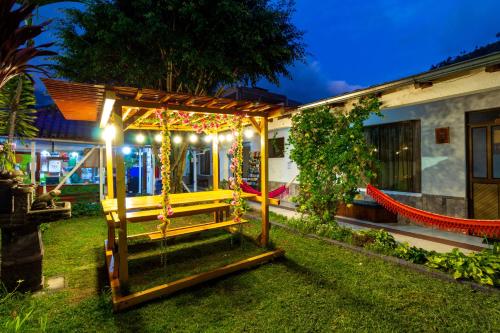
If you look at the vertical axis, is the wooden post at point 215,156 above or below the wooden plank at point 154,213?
above

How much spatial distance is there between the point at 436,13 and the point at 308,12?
71163mm

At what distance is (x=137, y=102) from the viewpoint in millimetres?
3424

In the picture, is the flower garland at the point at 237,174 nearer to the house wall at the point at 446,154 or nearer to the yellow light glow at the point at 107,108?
the yellow light glow at the point at 107,108

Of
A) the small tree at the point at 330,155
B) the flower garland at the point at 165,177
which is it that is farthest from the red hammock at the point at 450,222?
the flower garland at the point at 165,177

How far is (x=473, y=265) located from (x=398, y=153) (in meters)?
3.84

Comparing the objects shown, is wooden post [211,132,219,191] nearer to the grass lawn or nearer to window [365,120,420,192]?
the grass lawn

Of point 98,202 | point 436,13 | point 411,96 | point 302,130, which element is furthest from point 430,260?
point 436,13

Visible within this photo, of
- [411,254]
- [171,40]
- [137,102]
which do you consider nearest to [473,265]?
[411,254]

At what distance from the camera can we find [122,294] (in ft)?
10.2

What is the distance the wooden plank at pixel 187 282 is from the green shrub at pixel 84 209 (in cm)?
604

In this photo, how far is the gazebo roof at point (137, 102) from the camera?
3.11 meters

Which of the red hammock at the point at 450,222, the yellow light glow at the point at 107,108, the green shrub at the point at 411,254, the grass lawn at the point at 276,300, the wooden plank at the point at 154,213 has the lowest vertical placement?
the grass lawn at the point at 276,300

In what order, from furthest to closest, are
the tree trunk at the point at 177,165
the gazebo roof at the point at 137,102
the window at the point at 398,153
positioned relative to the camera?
the tree trunk at the point at 177,165, the window at the point at 398,153, the gazebo roof at the point at 137,102

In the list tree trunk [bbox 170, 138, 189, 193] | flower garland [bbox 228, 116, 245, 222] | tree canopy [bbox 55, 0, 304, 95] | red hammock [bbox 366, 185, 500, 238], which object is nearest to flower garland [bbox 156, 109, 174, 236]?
flower garland [bbox 228, 116, 245, 222]
